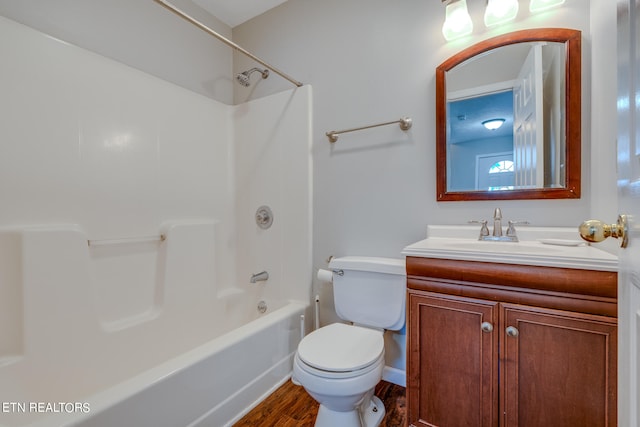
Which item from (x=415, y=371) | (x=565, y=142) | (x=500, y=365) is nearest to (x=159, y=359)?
(x=415, y=371)

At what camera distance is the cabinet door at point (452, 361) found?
3.32ft

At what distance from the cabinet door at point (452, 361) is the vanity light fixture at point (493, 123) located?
2.94 ft

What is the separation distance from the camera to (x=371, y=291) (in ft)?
5.01

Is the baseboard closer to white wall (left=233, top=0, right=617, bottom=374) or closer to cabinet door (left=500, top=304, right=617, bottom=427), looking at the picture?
white wall (left=233, top=0, right=617, bottom=374)

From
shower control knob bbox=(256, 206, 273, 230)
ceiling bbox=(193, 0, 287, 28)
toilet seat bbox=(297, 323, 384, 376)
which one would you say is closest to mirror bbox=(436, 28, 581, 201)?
toilet seat bbox=(297, 323, 384, 376)

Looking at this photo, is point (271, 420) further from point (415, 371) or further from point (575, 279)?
point (575, 279)

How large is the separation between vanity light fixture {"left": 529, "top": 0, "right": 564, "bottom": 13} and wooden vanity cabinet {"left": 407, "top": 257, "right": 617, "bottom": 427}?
121cm

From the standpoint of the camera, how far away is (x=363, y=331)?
1443 millimetres

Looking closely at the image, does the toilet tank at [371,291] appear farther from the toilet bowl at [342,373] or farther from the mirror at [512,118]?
the mirror at [512,118]

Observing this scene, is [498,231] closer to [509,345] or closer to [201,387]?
[509,345]

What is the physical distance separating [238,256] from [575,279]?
2056mm

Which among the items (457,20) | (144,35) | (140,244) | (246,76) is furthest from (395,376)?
(144,35)

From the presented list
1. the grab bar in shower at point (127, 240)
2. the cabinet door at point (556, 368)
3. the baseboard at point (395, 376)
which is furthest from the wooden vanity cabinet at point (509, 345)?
the grab bar in shower at point (127, 240)

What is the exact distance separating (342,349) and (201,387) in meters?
0.64
